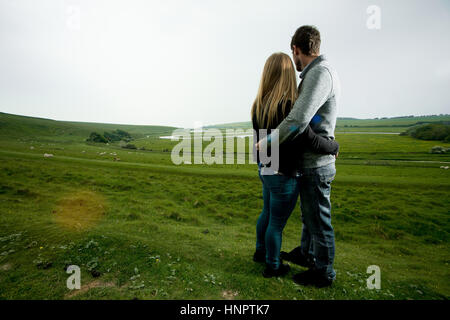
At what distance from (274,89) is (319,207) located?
210cm

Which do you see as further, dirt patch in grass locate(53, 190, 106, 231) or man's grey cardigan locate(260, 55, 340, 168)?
dirt patch in grass locate(53, 190, 106, 231)

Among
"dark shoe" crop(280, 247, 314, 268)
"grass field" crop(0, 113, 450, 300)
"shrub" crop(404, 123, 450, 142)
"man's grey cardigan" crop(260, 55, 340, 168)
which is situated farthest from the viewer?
"shrub" crop(404, 123, 450, 142)

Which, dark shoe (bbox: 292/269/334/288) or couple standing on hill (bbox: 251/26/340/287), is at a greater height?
couple standing on hill (bbox: 251/26/340/287)

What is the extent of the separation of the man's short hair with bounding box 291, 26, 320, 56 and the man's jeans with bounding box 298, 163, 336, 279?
1930 mm

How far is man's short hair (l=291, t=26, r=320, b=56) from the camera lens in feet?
10.9

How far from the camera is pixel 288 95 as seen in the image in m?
3.36

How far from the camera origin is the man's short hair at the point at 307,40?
3.33 metres

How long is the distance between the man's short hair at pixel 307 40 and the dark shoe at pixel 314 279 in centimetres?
384

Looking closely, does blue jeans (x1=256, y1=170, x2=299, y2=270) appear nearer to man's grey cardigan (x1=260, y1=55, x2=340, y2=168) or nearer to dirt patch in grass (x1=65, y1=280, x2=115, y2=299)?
man's grey cardigan (x1=260, y1=55, x2=340, y2=168)

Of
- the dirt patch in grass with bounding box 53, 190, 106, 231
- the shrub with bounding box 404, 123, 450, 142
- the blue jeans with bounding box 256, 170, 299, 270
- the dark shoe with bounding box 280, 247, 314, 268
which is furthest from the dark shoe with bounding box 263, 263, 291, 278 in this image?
the shrub with bounding box 404, 123, 450, 142

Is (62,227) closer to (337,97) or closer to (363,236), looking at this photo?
(337,97)

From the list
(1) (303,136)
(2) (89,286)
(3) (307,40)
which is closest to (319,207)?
(1) (303,136)
